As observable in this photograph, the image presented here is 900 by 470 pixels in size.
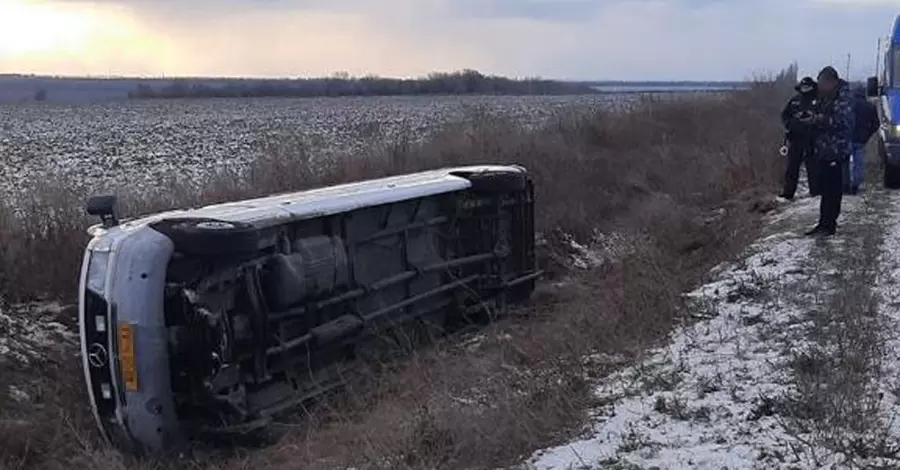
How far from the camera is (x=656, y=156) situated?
2402cm

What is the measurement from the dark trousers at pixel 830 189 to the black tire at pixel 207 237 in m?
6.57

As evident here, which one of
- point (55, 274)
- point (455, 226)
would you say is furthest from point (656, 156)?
point (55, 274)

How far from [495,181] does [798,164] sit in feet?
13.4

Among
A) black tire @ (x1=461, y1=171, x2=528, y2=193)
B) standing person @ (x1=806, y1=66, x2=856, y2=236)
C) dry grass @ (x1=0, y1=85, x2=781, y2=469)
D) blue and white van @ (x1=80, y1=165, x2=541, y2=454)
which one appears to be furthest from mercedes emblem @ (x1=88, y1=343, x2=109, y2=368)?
standing person @ (x1=806, y1=66, x2=856, y2=236)

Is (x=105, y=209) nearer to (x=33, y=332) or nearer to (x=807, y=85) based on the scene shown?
(x=33, y=332)

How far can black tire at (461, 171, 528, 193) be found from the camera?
11.8 m

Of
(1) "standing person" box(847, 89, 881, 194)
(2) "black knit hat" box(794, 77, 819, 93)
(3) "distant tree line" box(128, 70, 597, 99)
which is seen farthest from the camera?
(3) "distant tree line" box(128, 70, 597, 99)

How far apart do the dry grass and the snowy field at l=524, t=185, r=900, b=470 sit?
31 cm

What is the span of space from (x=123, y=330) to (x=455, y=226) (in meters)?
4.78

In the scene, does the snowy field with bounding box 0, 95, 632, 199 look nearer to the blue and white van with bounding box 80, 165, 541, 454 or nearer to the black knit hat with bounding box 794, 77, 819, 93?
the blue and white van with bounding box 80, 165, 541, 454

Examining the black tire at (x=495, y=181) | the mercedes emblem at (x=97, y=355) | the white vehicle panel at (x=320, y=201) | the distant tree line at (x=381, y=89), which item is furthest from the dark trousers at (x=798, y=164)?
the distant tree line at (x=381, y=89)

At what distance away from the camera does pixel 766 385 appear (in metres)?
6.53

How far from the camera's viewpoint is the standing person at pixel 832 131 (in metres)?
11.4

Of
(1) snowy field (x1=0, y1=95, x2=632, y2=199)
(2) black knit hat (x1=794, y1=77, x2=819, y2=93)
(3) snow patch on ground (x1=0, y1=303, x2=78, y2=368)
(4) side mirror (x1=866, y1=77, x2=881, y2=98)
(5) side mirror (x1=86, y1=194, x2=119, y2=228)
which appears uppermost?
(2) black knit hat (x1=794, y1=77, x2=819, y2=93)
